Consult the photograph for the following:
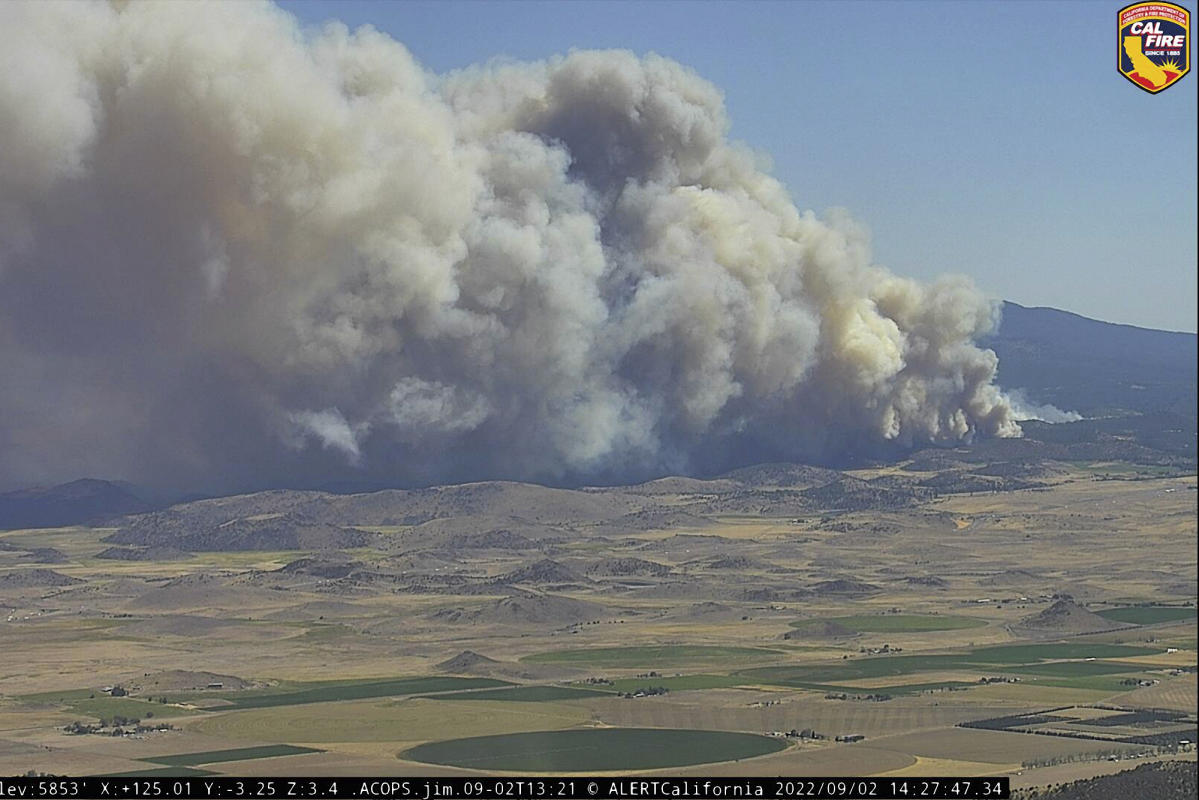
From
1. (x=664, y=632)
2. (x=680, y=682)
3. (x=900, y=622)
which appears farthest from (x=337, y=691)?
(x=900, y=622)

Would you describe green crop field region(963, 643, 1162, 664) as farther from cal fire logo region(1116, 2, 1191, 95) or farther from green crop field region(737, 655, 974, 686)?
cal fire logo region(1116, 2, 1191, 95)

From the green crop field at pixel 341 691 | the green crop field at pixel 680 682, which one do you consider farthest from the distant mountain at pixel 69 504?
the green crop field at pixel 680 682

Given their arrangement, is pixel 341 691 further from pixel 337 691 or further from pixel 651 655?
pixel 651 655

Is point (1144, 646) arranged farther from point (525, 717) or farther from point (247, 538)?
point (247, 538)

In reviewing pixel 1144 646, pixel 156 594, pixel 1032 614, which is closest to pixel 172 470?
pixel 156 594

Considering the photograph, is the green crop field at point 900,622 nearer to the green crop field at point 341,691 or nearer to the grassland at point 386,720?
the green crop field at point 341,691

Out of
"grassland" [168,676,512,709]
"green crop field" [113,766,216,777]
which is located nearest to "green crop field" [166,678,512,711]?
"grassland" [168,676,512,709]
